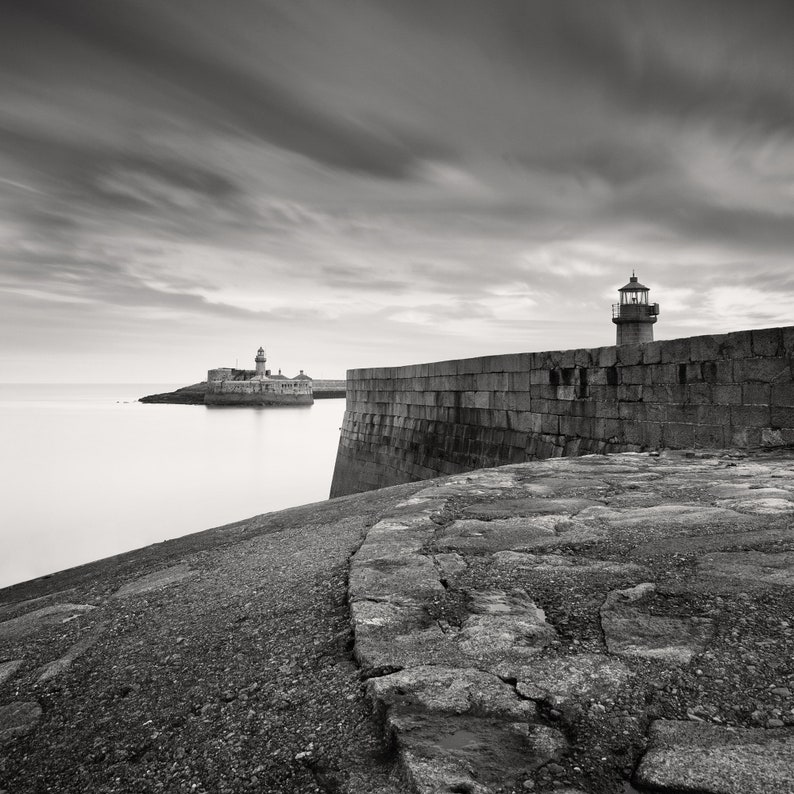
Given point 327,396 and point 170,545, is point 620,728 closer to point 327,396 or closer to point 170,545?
point 170,545

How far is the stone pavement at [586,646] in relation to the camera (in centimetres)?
115

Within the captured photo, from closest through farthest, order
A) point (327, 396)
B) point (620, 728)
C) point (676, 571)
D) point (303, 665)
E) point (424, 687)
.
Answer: point (620, 728) → point (424, 687) → point (303, 665) → point (676, 571) → point (327, 396)

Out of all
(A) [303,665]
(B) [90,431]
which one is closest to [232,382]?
(B) [90,431]

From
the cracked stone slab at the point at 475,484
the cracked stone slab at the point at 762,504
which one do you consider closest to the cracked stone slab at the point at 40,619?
the cracked stone slab at the point at 475,484

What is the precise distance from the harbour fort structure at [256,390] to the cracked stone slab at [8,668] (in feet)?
199

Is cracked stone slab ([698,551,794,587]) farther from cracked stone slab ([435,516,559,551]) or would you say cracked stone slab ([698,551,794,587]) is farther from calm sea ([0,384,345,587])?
calm sea ([0,384,345,587])

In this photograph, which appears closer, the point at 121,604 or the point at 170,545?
the point at 121,604

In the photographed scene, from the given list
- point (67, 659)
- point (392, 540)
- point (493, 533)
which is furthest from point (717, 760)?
point (67, 659)

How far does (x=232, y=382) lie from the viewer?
6362 cm

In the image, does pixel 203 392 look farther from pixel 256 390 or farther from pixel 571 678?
pixel 571 678

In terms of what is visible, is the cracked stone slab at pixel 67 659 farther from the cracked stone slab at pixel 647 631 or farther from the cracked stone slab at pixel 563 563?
the cracked stone slab at pixel 647 631

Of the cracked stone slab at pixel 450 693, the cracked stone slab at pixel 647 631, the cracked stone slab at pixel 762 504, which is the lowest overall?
the cracked stone slab at pixel 450 693

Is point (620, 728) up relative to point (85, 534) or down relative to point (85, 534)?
up

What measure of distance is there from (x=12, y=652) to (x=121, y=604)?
1.35 feet
